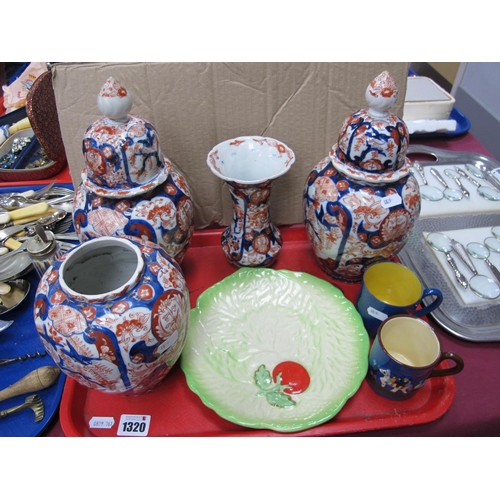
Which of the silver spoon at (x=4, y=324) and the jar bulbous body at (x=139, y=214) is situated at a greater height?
the jar bulbous body at (x=139, y=214)

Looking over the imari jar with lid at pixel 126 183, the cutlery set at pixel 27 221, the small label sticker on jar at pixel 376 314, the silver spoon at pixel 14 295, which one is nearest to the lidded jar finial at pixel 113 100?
the imari jar with lid at pixel 126 183

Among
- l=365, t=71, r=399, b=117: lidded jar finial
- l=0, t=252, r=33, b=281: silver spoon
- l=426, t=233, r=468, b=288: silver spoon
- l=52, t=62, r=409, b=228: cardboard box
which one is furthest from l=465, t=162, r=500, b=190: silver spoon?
l=0, t=252, r=33, b=281: silver spoon

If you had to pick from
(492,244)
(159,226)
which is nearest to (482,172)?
(492,244)

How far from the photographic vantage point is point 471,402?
2.46 feet

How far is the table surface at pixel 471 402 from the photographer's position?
28.5 inches

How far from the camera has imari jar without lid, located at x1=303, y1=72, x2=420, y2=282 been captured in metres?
0.72

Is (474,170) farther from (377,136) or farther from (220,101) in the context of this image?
(220,101)

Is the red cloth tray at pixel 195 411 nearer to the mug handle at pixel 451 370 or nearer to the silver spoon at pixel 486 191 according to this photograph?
the mug handle at pixel 451 370

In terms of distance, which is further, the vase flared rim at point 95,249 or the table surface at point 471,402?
the table surface at point 471,402

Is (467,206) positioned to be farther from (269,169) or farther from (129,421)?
(129,421)

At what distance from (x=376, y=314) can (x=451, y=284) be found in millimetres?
274

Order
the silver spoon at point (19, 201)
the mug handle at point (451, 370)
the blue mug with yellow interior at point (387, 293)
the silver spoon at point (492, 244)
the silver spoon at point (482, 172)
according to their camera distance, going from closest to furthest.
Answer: the mug handle at point (451, 370), the blue mug with yellow interior at point (387, 293), the silver spoon at point (492, 244), the silver spoon at point (19, 201), the silver spoon at point (482, 172)

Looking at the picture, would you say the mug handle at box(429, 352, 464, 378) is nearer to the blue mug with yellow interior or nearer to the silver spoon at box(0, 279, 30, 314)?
the blue mug with yellow interior

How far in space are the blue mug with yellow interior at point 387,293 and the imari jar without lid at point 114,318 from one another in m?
0.37
